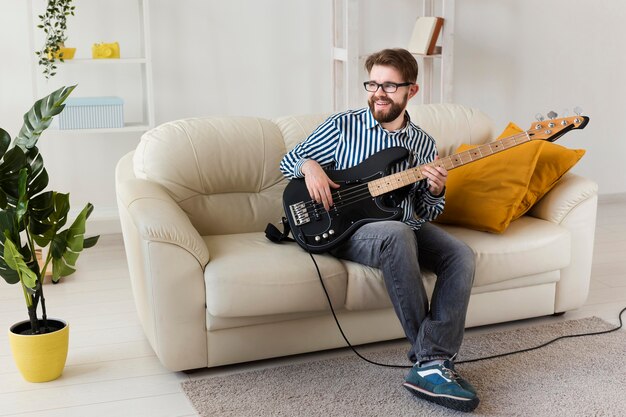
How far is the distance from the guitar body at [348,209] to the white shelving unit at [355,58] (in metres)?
1.48

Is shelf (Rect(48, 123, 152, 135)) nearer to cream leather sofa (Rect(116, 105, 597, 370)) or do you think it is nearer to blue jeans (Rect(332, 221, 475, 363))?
cream leather sofa (Rect(116, 105, 597, 370))

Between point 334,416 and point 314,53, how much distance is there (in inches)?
99.7

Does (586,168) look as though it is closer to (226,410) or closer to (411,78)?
(411,78)

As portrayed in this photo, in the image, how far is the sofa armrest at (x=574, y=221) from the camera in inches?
126

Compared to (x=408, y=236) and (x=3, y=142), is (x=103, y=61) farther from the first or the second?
(x=408, y=236)

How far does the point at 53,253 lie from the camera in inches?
104

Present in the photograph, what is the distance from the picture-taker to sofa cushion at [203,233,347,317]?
8.67 feet

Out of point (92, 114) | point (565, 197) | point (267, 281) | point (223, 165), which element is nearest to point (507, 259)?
point (565, 197)

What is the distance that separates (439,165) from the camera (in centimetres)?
276

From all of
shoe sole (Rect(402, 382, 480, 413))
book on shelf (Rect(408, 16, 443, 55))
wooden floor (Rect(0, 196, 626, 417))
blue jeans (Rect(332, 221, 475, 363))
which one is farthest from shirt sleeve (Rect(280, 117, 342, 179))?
book on shelf (Rect(408, 16, 443, 55))

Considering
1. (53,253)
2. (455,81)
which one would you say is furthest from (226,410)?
(455,81)

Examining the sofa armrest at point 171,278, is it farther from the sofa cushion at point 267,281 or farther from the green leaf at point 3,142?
the green leaf at point 3,142

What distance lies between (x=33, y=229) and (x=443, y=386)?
52.8 inches

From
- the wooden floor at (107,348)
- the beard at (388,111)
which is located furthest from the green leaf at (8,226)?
the beard at (388,111)
